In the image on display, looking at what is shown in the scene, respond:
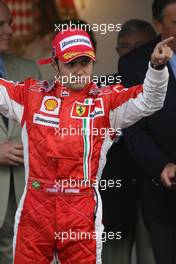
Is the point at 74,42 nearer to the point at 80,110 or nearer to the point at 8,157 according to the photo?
the point at 80,110

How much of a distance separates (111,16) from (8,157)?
919mm

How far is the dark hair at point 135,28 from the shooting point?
3.20m

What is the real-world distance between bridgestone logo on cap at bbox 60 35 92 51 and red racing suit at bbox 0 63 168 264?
112 mm

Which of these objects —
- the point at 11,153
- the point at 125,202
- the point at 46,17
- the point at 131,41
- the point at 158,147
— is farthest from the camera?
the point at 46,17

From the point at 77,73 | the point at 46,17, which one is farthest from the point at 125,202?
the point at 46,17

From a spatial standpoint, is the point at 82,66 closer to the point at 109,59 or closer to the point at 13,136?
the point at 13,136

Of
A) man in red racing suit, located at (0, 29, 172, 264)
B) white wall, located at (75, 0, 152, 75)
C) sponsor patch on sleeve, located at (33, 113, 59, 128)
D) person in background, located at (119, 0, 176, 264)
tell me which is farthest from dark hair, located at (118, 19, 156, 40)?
sponsor patch on sleeve, located at (33, 113, 59, 128)

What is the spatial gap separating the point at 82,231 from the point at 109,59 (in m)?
1.21

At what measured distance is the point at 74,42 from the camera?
247cm

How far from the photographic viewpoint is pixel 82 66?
2465 mm

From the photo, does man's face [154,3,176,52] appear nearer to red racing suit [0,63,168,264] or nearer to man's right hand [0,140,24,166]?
red racing suit [0,63,168,264]

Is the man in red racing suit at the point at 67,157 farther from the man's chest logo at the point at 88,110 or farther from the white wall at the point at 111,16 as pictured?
the white wall at the point at 111,16

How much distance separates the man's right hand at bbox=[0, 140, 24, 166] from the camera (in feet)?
9.27

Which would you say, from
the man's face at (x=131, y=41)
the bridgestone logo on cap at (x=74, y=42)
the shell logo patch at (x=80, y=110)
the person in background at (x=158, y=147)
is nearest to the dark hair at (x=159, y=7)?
the person in background at (x=158, y=147)
